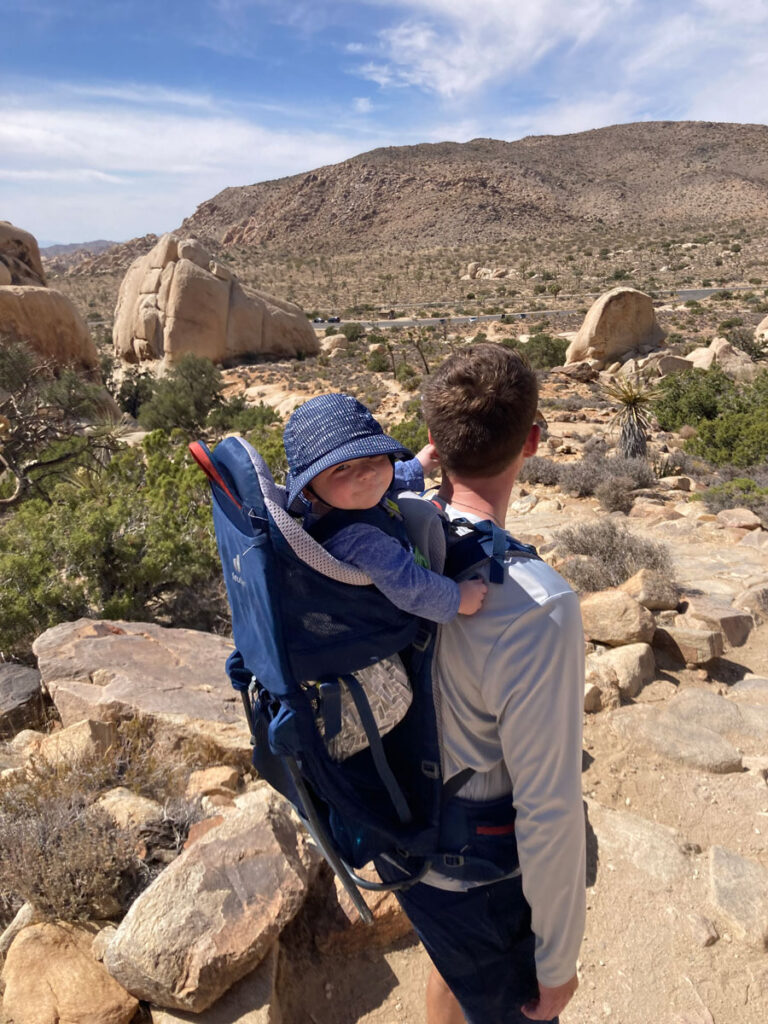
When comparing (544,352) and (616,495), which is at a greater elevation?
(544,352)

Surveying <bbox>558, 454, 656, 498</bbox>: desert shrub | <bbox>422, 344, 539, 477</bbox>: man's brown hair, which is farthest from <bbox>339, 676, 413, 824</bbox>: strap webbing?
<bbox>558, 454, 656, 498</bbox>: desert shrub

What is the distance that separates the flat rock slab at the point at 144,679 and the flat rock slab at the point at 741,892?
2251 millimetres

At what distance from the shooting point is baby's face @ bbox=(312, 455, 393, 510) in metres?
1.49

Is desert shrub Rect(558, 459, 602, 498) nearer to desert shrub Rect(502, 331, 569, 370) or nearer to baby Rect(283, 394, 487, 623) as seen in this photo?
baby Rect(283, 394, 487, 623)

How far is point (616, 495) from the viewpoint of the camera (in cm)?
956

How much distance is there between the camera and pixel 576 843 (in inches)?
56.4

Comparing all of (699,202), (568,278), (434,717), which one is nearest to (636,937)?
(434,717)

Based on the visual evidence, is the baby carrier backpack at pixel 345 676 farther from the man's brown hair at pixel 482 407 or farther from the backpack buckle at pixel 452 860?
the man's brown hair at pixel 482 407

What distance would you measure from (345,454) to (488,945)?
115 centimetres

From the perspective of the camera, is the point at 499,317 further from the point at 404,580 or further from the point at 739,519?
the point at 404,580

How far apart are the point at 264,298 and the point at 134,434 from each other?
1187cm

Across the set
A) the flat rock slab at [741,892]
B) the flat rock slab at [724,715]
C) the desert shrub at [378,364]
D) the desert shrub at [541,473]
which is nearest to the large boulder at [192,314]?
the desert shrub at [378,364]

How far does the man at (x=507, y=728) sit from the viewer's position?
52.7 inches

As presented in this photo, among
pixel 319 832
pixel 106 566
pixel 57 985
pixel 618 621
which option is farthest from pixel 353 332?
pixel 319 832
